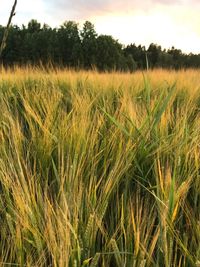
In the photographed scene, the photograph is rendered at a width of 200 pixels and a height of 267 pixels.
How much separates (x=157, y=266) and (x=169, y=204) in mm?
117

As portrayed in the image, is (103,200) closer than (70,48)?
Yes

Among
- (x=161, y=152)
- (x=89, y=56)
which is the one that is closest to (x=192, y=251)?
(x=161, y=152)

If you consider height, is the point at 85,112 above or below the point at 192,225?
above

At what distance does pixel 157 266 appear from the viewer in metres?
0.59

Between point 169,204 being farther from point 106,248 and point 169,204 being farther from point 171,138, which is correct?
point 171,138

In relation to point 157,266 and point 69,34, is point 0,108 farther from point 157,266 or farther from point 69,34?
point 69,34

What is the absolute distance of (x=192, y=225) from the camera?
73 cm

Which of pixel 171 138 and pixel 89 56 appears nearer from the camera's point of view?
pixel 171 138

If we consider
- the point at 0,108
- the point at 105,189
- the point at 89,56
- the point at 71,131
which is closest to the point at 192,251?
the point at 105,189

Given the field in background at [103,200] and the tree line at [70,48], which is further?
the tree line at [70,48]

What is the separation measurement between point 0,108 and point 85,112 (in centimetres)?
30

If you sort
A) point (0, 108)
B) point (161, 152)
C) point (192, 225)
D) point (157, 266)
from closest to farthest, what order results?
1. point (157, 266)
2. point (192, 225)
3. point (161, 152)
4. point (0, 108)

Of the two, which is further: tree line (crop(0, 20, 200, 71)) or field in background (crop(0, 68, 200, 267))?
tree line (crop(0, 20, 200, 71))

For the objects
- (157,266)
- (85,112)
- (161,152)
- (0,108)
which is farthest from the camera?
(0,108)
